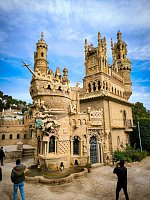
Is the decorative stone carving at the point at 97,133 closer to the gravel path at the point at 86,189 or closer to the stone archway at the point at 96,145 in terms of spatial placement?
the stone archway at the point at 96,145

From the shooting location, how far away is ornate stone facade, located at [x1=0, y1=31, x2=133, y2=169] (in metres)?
14.5

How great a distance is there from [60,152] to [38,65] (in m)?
12.5

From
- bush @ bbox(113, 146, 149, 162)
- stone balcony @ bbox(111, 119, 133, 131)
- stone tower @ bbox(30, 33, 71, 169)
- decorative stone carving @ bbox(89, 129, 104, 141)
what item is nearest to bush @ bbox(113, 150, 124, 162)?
bush @ bbox(113, 146, 149, 162)

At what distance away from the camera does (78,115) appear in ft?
54.2

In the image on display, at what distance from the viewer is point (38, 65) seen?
20.8 metres

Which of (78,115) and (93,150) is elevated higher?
(78,115)

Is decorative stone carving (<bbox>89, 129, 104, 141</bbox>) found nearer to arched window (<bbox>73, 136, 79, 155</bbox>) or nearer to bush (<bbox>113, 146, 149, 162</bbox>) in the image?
arched window (<bbox>73, 136, 79, 155</bbox>)

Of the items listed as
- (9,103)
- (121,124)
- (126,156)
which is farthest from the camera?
(9,103)

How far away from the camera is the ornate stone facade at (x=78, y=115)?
1451cm

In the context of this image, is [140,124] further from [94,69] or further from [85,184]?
[85,184]

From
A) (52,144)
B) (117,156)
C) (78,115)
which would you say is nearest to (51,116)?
(52,144)

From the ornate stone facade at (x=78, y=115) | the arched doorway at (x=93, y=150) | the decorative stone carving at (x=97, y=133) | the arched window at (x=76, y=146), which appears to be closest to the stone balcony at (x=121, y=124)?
the ornate stone facade at (x=78, y=115)

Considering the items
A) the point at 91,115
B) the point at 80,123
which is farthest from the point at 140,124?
the point at 80,123

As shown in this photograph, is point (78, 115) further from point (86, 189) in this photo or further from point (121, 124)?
point (121, 124)
